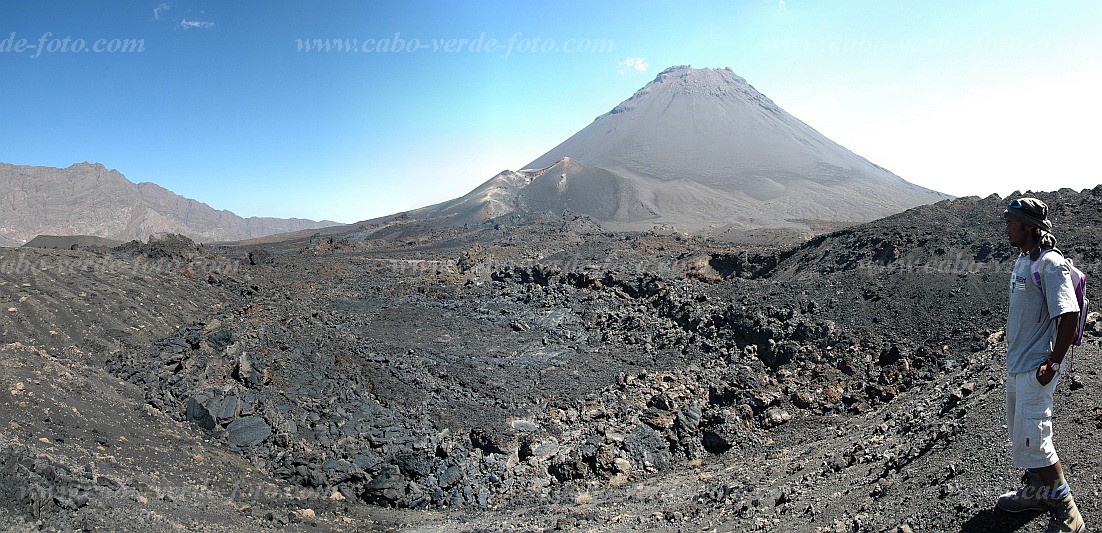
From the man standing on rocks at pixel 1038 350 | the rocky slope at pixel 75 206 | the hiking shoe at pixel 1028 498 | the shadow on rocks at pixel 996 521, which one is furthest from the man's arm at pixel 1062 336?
the rocky slope at pixel 75 206

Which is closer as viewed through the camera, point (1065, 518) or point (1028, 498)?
point (1065, 518)

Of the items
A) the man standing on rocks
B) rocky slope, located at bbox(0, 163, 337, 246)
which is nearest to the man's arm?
the man standing on rocks

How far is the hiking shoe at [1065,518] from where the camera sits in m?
2.63

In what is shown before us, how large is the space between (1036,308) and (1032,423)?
0.56 m

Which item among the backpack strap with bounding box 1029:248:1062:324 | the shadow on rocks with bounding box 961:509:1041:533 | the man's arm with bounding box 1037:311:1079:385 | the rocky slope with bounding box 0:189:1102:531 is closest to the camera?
the man's arm with bounding box 1037:311:1079:385

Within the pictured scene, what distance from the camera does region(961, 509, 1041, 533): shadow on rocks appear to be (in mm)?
2826

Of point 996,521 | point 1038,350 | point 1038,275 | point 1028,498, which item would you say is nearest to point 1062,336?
point 1038,350

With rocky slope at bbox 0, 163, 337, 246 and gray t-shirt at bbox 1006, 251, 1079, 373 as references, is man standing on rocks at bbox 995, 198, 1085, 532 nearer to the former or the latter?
gray t-shirt at bbox 1006, 251, 1079, 373

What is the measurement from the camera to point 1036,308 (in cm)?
272

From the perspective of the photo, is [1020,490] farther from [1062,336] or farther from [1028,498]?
[1062,336]

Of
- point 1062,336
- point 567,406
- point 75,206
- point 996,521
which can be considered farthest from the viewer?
point 75,206

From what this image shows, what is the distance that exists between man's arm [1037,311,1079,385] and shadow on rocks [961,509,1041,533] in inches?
30.4

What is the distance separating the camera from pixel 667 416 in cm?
814

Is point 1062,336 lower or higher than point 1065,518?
higher
